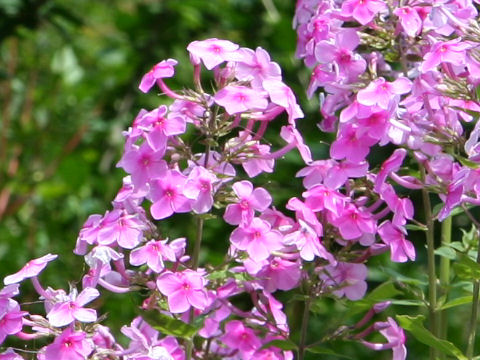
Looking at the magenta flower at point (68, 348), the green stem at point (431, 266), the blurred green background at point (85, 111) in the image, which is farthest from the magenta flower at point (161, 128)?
the blurred green background at point (85, 111)

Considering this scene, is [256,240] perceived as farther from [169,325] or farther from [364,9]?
[364,9]

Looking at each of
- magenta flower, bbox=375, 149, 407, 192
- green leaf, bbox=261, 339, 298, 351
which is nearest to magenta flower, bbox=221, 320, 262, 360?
green leaf, bbox=261, 339, 298, 351

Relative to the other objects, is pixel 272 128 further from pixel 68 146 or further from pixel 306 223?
pixel 306 223

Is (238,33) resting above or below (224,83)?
below

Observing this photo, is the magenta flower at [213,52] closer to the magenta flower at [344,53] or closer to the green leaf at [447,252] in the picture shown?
the magenta flower at [344,53]

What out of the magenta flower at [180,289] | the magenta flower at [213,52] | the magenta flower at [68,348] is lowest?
the magenta flower at [68,348]

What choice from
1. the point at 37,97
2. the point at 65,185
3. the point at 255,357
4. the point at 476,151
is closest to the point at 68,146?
the point at 65,185
